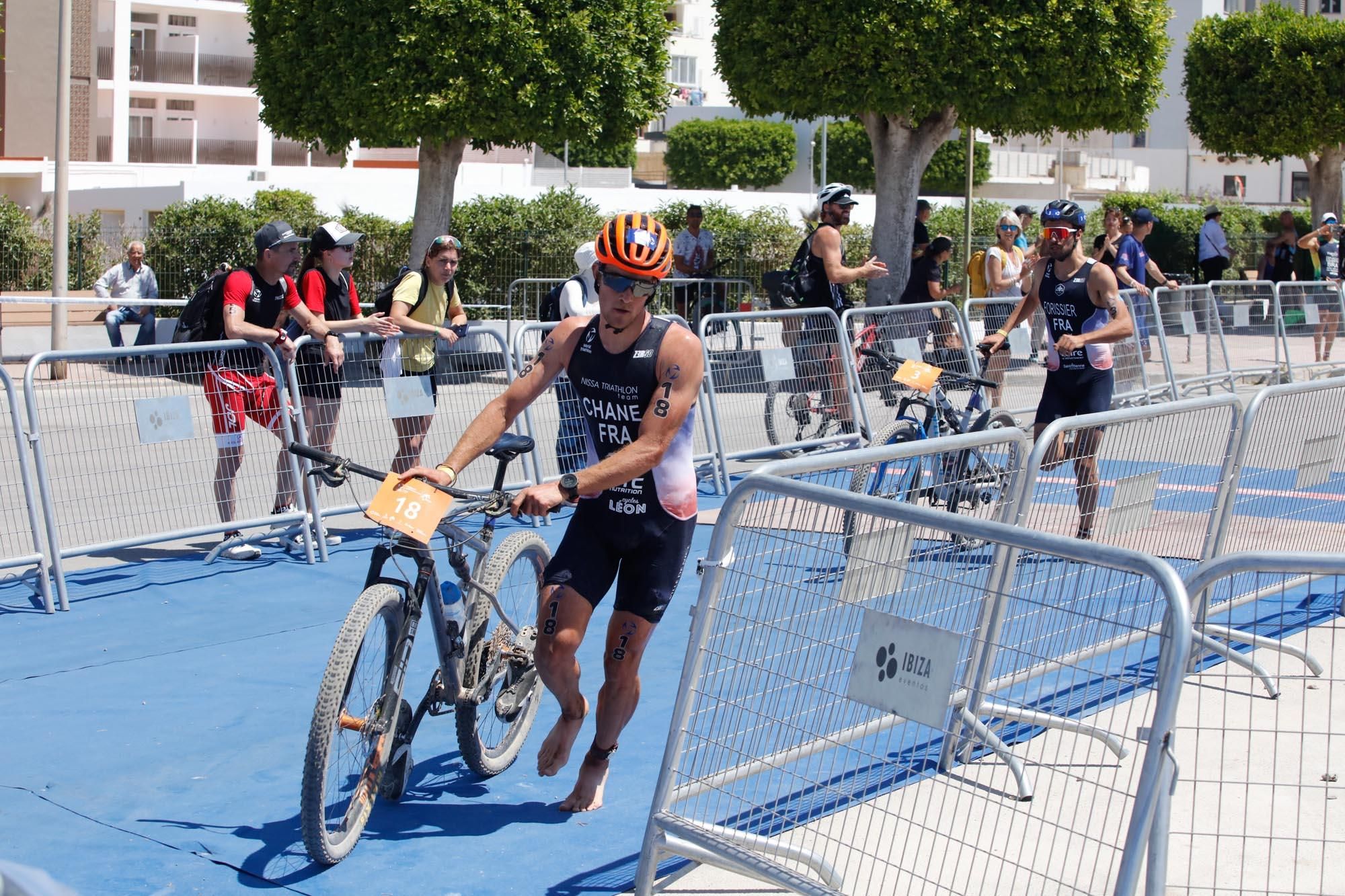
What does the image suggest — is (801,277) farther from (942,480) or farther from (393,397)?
(942,480)

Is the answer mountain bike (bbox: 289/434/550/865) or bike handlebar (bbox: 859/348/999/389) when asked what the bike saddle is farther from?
bike handlebar (bbox: 859/348/999/389)

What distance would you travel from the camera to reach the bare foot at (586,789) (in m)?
5.06

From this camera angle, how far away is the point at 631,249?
4.76 metres

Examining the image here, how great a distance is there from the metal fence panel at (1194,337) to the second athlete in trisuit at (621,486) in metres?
10.3

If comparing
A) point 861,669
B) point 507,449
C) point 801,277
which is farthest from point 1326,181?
point 861,669

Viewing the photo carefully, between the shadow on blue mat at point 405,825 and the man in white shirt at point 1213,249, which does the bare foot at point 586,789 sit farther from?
the man in white shirt at point 1213,249

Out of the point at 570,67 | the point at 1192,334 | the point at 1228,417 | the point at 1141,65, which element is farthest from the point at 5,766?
the point at 1141,65

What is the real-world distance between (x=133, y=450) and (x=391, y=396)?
1554 mm

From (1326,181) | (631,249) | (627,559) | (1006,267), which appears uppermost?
(1326,181)

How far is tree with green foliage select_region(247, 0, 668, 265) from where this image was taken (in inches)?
682

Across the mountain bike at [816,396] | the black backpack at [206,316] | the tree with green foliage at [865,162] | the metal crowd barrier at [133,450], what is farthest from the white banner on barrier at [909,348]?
the tree with green foliage at [865,162]

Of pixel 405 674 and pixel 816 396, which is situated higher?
pixel 816 396

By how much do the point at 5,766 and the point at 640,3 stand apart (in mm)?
15124

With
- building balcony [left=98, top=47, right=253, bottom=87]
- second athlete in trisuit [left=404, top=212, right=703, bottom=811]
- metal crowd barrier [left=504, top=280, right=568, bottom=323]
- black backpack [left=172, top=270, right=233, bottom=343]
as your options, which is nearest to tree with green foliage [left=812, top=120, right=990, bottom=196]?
building balcony [left=98, top=47, right=253, bottom=87]
